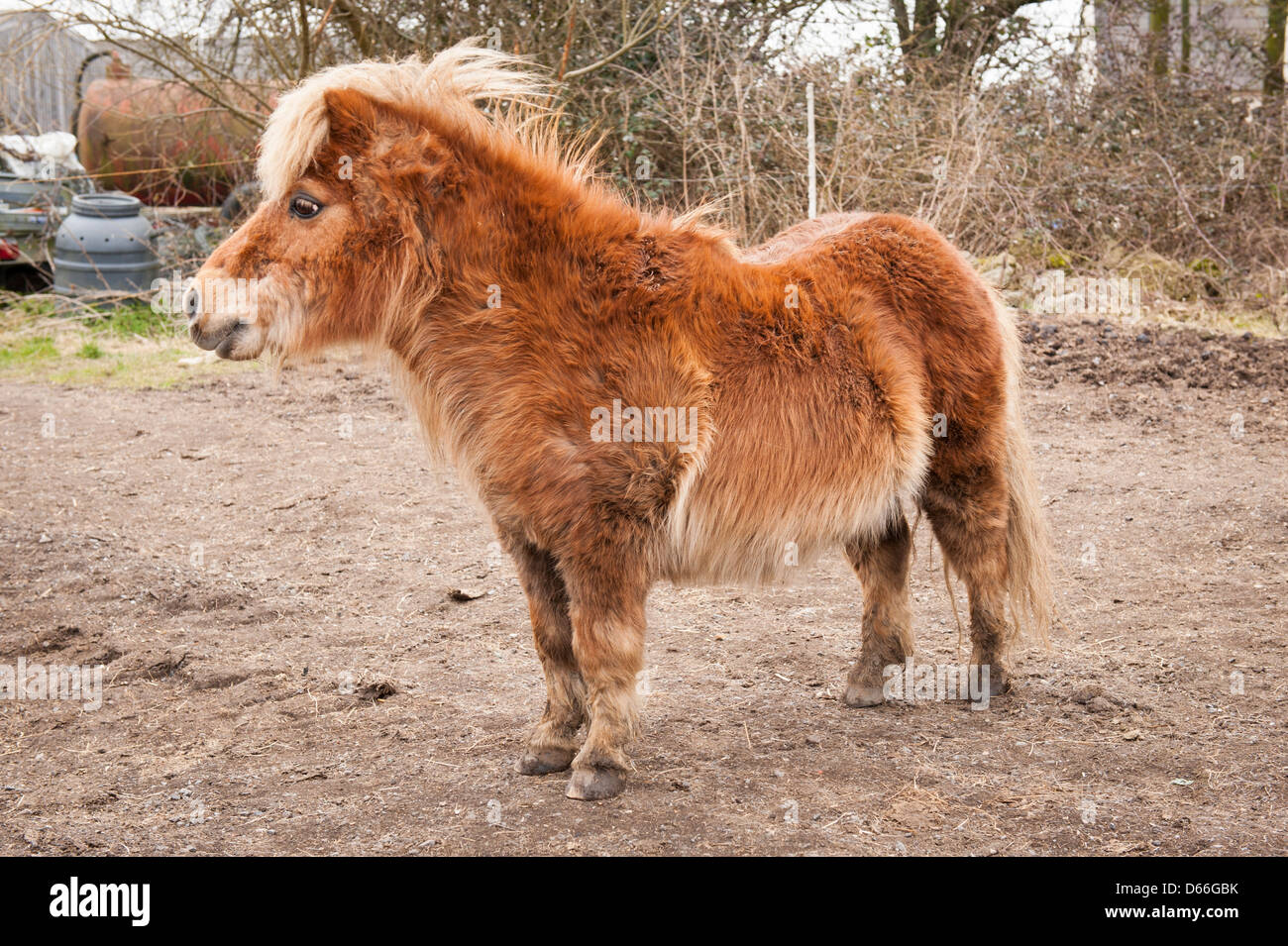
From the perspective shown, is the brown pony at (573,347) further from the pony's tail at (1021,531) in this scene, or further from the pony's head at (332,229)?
the pony's tail at (1021,531)

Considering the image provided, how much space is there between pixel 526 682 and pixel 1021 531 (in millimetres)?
2007

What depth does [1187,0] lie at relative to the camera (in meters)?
13.1

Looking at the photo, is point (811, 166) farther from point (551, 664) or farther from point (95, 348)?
point (551, 664)

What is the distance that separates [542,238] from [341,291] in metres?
0.60

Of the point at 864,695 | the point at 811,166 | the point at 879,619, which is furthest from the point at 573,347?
the point at 811,166

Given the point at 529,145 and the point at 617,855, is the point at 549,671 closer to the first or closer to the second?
Result: the point at 617,855

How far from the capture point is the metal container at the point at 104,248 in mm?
11625

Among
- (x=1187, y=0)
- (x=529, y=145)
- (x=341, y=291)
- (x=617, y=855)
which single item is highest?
(x=1187, y=0)

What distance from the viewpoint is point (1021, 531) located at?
13.4 ft

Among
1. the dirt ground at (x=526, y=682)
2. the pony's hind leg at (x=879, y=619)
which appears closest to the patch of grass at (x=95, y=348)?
the dirt ground at (x=526, y=682)

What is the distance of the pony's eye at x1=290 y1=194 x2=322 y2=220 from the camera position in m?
3.12

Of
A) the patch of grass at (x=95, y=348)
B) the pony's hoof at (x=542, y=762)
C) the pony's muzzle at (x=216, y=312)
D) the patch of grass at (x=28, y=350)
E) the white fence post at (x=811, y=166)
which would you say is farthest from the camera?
the patch of grass at (x=28, y=350)

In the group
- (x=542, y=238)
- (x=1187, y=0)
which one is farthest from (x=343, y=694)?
(x=1187, y=0)

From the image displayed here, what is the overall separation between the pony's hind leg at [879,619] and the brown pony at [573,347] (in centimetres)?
50
